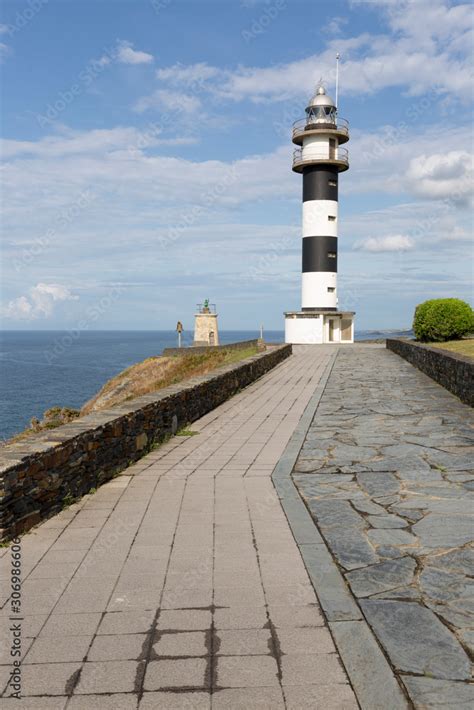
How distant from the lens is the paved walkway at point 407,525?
9.59 ft

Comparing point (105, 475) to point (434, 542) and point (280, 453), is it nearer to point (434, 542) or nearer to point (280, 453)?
point (280, 453)

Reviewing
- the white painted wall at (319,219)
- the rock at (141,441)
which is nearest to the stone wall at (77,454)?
the rock at (141,441)

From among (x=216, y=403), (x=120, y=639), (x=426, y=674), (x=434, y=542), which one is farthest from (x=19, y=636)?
(x=216, y=403)

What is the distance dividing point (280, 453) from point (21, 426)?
30.1m

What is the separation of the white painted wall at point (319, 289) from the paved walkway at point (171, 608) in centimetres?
3008

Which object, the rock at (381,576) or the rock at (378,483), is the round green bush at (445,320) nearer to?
the rock at (378,483)

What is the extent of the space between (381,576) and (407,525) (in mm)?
1044

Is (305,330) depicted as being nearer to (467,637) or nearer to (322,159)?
(322,159)

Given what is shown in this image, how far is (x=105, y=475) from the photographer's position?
6188 mm

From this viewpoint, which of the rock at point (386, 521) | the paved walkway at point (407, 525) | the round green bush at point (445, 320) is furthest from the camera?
the round green bush at point (445, 320)

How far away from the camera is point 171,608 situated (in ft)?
11.2

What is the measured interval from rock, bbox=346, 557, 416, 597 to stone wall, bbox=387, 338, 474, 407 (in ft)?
24.9

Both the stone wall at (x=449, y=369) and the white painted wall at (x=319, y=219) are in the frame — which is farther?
the white painted wall at (x=319, y=219)

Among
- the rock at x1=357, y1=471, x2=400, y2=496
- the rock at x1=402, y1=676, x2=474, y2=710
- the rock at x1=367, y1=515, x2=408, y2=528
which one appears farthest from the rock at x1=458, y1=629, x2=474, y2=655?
the rock at x1=357, y1=471, x2=400, y2=496
